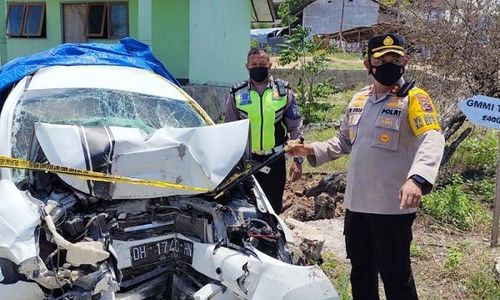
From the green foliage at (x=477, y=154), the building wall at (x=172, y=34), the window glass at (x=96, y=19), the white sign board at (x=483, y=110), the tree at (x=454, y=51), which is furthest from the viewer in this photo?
the window glass at (x=96, y=19)

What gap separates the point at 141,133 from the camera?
336 cm

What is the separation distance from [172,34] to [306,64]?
10.0 feet

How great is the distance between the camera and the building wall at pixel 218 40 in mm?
11836

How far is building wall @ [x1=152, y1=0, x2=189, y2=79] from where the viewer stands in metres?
12.1

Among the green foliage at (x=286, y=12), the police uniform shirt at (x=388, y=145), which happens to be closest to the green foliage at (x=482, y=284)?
the police uniform shirt at (x=388, y=145)

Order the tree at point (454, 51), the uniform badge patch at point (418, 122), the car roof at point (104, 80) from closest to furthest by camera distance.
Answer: the uniform badge patch at point (418, 122)
the car roof at point (104, 80)
the tree at point (454, 51)

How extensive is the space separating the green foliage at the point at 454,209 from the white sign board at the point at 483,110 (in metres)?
1.25

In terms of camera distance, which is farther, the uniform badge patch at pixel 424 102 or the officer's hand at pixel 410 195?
the uniform badge patch at pixel 424 102

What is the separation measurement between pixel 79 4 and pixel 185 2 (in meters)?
2.71

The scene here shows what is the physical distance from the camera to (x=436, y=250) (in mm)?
4797

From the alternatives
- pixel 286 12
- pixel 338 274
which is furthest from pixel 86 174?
pixel 286 12

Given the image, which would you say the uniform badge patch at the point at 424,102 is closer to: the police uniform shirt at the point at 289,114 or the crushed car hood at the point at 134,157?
the crushed car hood at the point at 134,157

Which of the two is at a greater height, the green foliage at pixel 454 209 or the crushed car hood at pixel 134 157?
the crushed car hood at pixel 134 157

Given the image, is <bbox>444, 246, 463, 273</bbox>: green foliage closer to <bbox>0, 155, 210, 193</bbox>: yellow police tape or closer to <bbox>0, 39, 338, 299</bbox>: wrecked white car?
<bbox>0, 39, 338, 299</bbox>: wrecked white car
